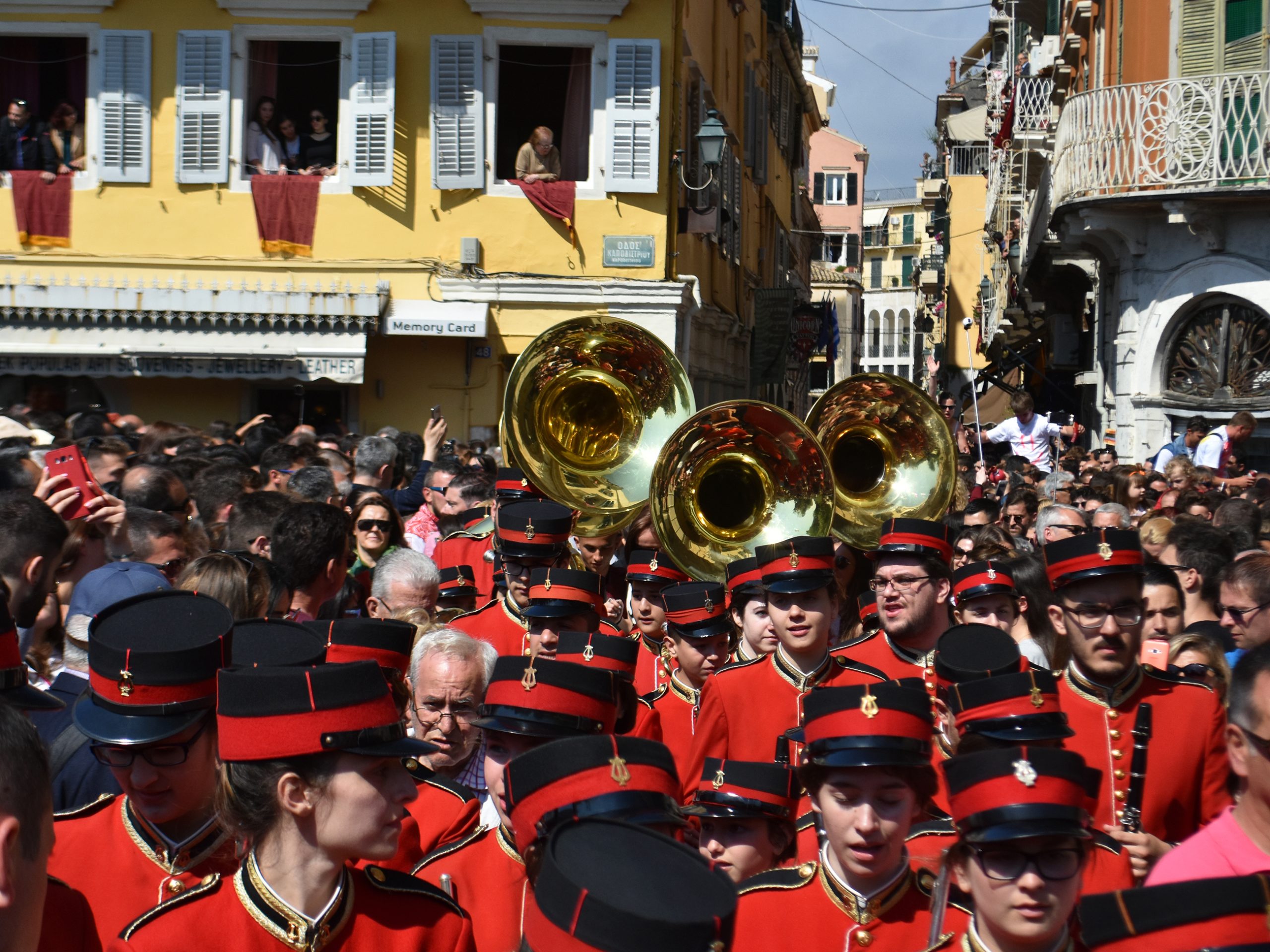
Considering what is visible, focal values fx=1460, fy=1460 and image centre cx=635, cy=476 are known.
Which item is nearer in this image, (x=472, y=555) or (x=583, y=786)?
(x=583, y=786)

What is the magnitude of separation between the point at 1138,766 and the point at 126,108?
15.4 metres

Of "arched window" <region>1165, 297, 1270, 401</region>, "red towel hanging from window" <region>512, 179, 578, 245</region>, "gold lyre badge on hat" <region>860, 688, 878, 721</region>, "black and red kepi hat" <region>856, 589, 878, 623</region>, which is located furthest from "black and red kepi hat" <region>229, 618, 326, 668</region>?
"arched window" <region>1165, 297, 1270, 401</region>

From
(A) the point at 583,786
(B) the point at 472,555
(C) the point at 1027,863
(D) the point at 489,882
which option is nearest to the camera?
(A) the point at 583,786

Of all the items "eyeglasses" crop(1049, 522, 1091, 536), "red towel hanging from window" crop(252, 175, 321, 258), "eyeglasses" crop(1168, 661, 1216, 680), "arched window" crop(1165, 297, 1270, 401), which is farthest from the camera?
"red towel hanging from window" crop(252, 175, 321, 258)

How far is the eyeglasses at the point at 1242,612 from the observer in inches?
217

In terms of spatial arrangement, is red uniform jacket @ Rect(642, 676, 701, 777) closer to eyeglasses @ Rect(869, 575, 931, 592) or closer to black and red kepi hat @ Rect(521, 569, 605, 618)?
black and red kepi hat @ Rect(521, 569, 605, 618)

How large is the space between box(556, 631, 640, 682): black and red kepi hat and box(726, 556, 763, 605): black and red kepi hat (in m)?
0.98

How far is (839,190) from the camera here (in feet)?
237

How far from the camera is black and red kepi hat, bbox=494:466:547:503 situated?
775 cm

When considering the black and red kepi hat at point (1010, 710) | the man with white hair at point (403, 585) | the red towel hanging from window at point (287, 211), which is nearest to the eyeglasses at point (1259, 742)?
the black and red kepi hat at point (1010, 710)

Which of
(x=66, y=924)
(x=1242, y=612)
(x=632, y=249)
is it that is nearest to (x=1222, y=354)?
(x=632, y=249)

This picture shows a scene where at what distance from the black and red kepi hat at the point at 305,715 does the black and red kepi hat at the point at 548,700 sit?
81cm

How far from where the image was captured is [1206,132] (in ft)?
50.9

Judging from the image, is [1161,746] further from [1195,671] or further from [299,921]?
[299,921]
